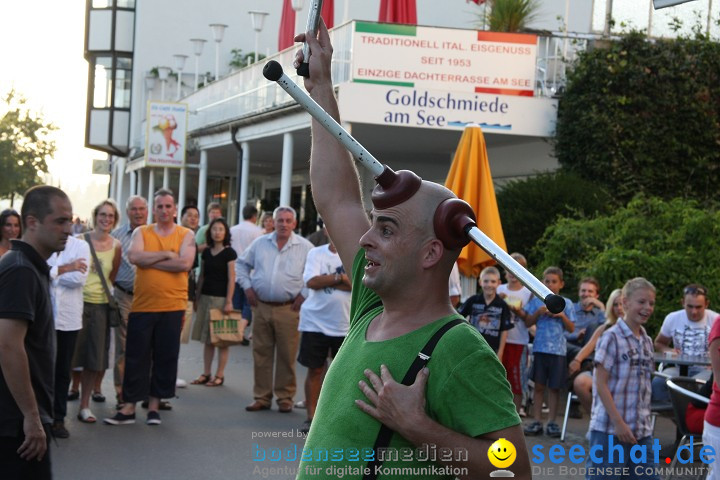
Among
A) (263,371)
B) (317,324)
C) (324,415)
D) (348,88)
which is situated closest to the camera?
(324,415)

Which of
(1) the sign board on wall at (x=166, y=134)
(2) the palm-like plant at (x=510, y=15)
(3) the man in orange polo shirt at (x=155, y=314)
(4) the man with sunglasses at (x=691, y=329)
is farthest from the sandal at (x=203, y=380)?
(1) the sign board on wall at (x=166, y=134)

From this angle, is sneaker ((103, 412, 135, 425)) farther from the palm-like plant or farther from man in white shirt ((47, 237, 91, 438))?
the palm-like plant

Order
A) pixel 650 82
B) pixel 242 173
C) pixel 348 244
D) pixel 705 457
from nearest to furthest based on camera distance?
1. pixel 348 244
2. pixel 705 457
3. pixel 650 82
4. pixel 242 173

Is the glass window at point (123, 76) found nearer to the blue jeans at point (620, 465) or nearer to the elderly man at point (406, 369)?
the blue jeans at point (620, 465)

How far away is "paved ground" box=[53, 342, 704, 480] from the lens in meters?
8.24

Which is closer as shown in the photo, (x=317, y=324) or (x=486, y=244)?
(x=486, y=244)

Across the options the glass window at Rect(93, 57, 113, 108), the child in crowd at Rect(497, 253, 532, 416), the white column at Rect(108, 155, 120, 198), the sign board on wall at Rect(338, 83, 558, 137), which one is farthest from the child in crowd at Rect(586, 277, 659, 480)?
the white column at Rect(108, 155, 120, 198)

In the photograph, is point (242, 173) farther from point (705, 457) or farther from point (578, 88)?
point (705, 457)

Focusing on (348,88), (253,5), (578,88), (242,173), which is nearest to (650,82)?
(578,88)

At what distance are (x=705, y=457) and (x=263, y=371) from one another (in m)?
5.76

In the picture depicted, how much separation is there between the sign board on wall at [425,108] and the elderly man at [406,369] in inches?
657

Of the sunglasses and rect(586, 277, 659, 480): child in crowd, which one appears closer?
rect(586, 277, 659, 480): child in crowd

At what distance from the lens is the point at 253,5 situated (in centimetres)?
4581

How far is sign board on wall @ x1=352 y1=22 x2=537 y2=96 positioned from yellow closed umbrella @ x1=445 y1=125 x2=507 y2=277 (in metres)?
7.26
